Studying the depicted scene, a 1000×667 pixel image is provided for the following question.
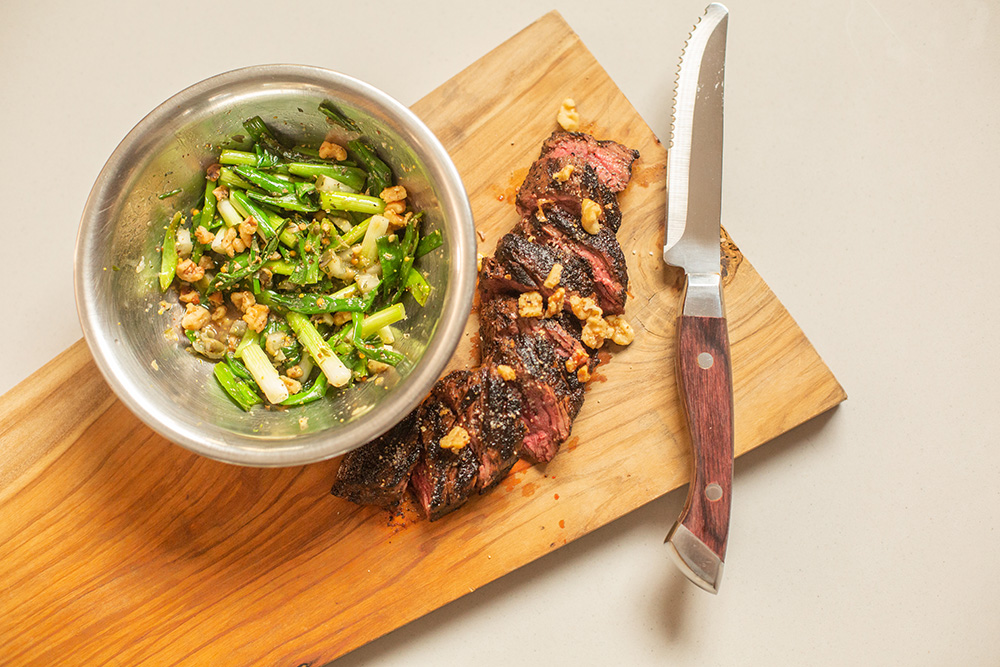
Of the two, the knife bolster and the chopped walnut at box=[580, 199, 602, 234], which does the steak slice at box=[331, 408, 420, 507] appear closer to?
the chopped walnut at box=[580, 199, 602, 234]

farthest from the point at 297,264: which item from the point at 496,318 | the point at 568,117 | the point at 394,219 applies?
the point at 568,117

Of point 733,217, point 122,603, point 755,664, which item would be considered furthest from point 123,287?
point 755,664

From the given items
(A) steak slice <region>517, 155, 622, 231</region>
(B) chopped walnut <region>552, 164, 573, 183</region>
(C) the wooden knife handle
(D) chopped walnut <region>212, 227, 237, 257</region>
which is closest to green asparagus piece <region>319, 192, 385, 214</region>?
(D) chopped walnut <region>212, 227, 237, 257</region>

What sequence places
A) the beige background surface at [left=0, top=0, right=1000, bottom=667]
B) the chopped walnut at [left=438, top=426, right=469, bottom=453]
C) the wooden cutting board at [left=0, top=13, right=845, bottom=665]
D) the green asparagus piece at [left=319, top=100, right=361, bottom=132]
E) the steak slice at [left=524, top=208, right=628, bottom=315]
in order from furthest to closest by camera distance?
the beige background surface at [left=0, top=0, right=1000, bottom=667] < the wooden cutting board at [left=0, top=13, right=845, bottom=665] < the steak slice at [left=524, top=208, right=628, bottom=315] < the chopped walnut at [left=438, top=426, right=469, bottom=453] < the green asparagus piece at [left=319, top=100, right=361, bottom=132]

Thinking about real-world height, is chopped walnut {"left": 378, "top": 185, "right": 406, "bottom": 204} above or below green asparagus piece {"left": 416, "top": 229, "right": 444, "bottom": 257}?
above

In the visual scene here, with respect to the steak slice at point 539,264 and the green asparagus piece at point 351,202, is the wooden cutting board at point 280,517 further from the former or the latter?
the green asparagus piece at point 351,202

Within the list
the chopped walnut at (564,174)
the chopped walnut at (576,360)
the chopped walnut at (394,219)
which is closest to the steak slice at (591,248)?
the chopped walnut at (564,174)
